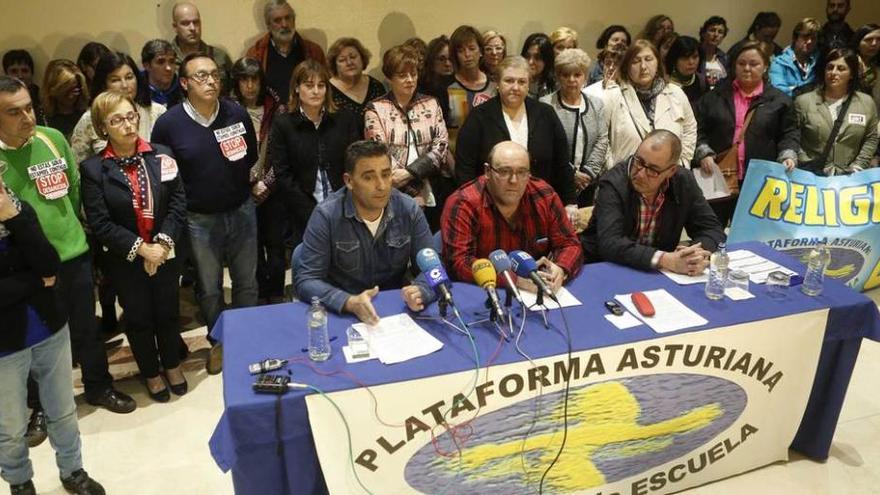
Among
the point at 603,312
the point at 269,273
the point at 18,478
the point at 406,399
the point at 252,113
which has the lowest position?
the point at 18,478

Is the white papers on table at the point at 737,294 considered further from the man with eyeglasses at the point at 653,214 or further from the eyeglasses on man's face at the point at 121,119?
the eyeglasses on man's face at the point at 121,119

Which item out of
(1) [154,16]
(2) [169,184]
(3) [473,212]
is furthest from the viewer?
(1) [154,16]

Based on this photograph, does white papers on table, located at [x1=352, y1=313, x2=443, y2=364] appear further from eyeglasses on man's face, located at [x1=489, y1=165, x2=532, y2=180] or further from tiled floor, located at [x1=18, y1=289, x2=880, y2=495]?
tiled floor, located at [x1=18, y1=289, x2=880, y2=495]

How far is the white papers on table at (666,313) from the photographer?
2.40 m

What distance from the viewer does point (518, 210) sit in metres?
2.94

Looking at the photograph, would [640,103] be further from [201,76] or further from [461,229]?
[201,76]

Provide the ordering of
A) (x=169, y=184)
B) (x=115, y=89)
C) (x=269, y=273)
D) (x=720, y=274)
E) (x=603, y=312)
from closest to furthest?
(x=603, y=312)
(x=720, y=274)
(x=169, y=184)
(x=115, y=89)
(x=269, y=273)

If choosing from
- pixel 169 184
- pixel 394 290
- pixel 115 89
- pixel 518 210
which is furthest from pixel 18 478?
pixel 518 210

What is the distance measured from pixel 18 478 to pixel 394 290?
5.20 feet

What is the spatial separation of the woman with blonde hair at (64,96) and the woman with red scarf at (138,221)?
69 centimetres

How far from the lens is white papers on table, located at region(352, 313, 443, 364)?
221cm

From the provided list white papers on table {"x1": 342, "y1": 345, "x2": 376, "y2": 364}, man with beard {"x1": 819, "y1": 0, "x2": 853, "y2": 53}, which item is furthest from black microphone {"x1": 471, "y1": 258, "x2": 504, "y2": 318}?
man with beard {"x1": 819, "y1": 0, "x2": 853, "y2": 53}

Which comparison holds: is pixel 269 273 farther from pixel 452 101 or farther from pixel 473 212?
pixel 473 212

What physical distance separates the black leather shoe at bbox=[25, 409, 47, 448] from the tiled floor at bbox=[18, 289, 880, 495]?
4cm
